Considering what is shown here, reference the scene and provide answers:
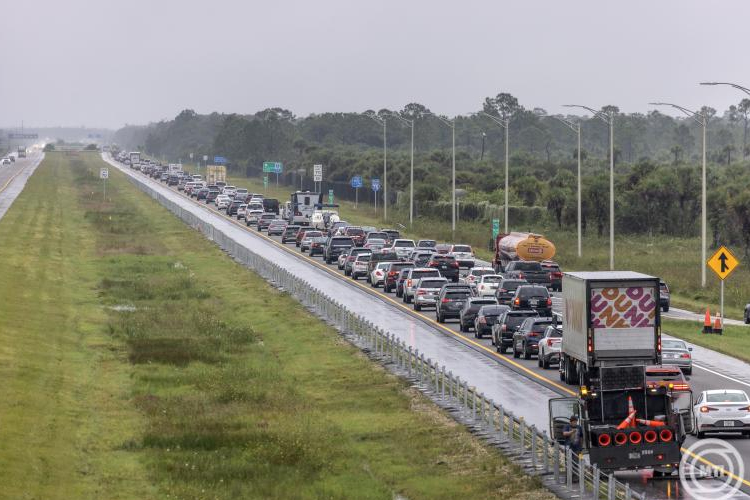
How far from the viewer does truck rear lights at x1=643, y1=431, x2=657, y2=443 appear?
86.5 ft

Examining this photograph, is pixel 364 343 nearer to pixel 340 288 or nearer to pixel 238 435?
pixel 238 435

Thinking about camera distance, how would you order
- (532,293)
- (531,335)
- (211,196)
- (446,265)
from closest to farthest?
(531,335) → (532,293) → (446,265) → (211,196)

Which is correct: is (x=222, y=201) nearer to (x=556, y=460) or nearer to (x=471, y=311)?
(x=471, y=311)

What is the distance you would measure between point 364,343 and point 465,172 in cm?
11430

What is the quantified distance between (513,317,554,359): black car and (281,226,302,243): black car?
2463 inches

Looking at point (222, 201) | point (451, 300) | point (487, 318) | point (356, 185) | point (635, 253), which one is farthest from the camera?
point (222, 201)

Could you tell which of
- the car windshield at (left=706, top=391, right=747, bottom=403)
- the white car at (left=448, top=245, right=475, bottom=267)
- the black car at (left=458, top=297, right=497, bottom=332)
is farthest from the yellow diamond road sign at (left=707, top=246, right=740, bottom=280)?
the white car at (left=448, top=245, right=475, bottom=267)

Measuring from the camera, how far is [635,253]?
322ft

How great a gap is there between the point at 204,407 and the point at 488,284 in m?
30.4

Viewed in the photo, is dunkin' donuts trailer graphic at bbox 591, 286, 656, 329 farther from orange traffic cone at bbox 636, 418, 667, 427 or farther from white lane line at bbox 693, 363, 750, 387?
white lane line at bbox 693, 363, 750, 387

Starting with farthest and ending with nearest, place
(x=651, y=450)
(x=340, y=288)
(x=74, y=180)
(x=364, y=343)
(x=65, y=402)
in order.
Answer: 1. (x=74, y=180)
2. (x=340, y=288)
3. (x=364, y=343)
4. (x=65, y=402)
5. (x=651, y=450)

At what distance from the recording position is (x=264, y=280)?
80.2 meters

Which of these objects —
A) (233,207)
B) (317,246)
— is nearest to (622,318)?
(317,246)

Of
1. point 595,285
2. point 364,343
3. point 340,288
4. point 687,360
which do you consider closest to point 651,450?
point 595,285
